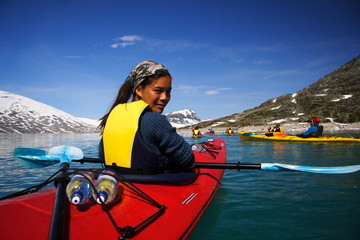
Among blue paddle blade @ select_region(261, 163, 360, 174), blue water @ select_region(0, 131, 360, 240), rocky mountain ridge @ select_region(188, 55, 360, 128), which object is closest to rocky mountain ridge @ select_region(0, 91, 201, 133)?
rocky mountain ridge @ select_region(188, 55, 360, 128)

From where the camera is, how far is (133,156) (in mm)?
2658

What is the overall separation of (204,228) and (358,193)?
11.9 ft

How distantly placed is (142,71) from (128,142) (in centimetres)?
105

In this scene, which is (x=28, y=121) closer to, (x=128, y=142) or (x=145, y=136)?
(x=128, y=142)

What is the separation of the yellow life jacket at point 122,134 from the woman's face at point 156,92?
40cm

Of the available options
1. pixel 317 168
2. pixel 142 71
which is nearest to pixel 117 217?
pixel 142 71

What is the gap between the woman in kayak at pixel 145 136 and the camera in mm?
2607

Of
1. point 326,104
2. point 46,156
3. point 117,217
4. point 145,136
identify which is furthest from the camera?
point 326,104

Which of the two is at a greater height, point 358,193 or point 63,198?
point 63,198

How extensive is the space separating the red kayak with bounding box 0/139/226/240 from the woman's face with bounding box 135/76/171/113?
1.16m

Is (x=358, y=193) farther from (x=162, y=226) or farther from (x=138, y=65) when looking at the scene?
(x=138, y=65)

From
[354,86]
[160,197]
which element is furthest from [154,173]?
[354,86]

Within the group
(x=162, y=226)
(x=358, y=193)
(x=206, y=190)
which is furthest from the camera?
(x=358, y=193)

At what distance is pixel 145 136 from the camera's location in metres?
2.60
